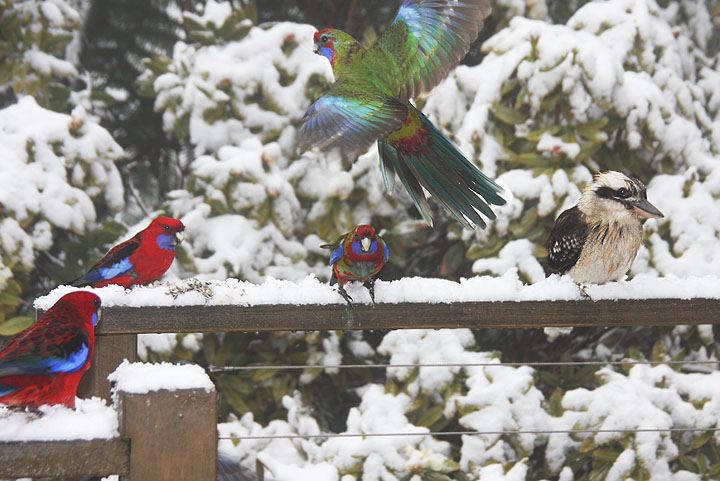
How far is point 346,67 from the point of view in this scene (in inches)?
61.4

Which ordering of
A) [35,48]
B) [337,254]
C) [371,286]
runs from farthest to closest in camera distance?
[35,48] < [337,254] < [371,286]

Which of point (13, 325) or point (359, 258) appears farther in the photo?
point (13, 325)

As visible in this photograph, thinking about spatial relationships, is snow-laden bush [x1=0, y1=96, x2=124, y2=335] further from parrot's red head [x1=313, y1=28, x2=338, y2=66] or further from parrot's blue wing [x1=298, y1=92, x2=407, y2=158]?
parrot's blue wing [x1=298, y1=92, x2=407, y2=158]

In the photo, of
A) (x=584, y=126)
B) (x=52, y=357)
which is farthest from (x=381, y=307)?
(x=584, y=126)

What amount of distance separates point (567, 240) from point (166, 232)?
1073 millimetres

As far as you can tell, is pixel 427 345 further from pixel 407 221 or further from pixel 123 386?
pixel 123 386

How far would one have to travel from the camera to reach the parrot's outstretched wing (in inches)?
62.9

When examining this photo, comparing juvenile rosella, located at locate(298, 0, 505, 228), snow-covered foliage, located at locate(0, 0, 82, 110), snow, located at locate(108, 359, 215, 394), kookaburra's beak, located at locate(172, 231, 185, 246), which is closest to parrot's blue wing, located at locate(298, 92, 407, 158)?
juvenile rosella, located at locate(298, 0, 505, 228)

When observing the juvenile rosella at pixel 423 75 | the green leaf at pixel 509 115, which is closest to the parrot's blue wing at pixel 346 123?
the juvenile rosella at pixel 423 75

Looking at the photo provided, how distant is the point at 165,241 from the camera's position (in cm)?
206

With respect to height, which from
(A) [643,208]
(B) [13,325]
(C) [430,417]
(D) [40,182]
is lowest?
(C) [430,417]

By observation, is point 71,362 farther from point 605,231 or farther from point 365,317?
point 605,231

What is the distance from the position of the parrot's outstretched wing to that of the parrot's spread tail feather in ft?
0.30

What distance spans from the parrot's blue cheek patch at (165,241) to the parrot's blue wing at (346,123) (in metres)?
0.87
